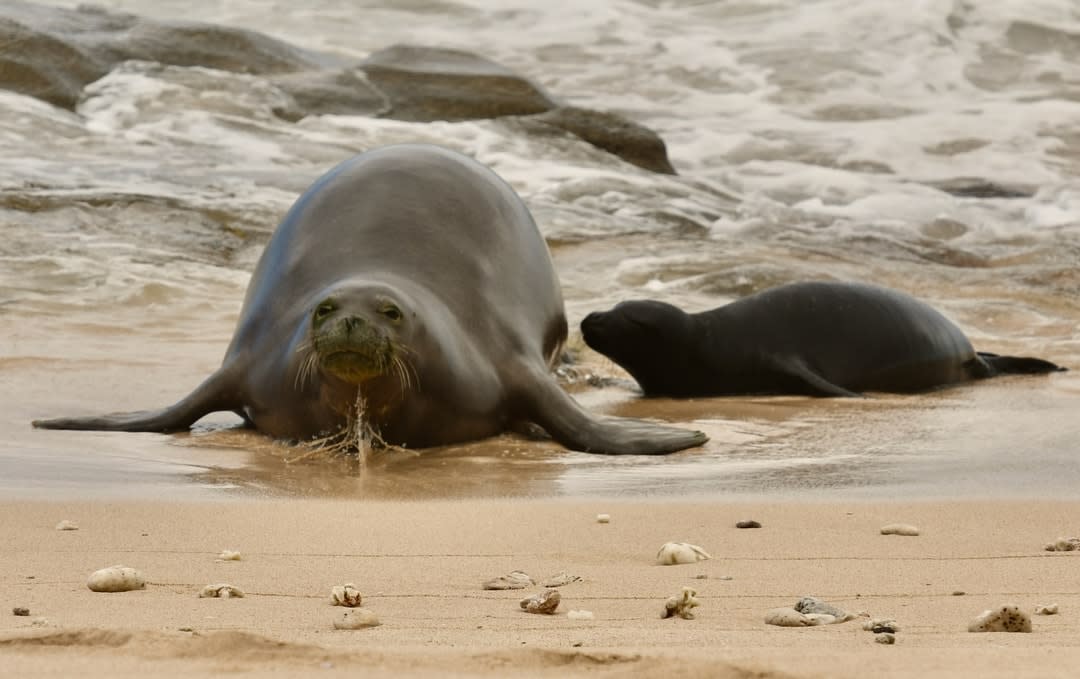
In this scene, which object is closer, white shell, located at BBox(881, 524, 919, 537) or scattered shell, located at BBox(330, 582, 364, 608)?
scattered shell, located at BBox(330, 582, 364, 608)

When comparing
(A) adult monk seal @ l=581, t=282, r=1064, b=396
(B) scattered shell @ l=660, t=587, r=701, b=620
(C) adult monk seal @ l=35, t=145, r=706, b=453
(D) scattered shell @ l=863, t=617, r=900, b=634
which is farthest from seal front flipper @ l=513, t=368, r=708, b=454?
(D) scattered shell @ l=863, t=617, r=900, b=634

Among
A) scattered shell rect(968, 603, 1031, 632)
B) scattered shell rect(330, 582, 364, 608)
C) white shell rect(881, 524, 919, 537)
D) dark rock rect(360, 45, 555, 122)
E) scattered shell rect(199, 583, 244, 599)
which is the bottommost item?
white shell rect(881, 524, 919, 537)

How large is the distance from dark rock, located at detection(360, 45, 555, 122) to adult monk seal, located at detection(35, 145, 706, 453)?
10.2 m

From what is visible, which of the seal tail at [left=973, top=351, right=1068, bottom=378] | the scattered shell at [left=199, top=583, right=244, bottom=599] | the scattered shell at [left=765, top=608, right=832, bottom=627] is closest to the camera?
the scattered shell at [left=765, top=608, right=832, bottom=627]

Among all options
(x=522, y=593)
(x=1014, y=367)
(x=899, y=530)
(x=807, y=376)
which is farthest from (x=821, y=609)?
(x=1014, y=367)

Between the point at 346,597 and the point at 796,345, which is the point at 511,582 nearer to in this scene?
the point at 346,597

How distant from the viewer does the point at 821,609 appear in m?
2.57

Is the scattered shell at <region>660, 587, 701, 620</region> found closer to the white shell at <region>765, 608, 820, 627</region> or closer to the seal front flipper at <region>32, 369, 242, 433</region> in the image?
the white shell at <region>765, 608, 820, 627</region>

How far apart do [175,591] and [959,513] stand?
1.89m

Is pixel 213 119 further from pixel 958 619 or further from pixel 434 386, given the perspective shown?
pixel 958 619

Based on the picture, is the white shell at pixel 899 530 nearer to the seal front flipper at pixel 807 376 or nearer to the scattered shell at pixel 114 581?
the scattered shell at pixel 114 581

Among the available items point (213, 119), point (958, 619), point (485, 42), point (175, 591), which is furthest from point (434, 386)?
point (485, 42)

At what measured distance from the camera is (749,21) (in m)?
24.8

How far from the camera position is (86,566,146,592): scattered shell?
8.94 feet
